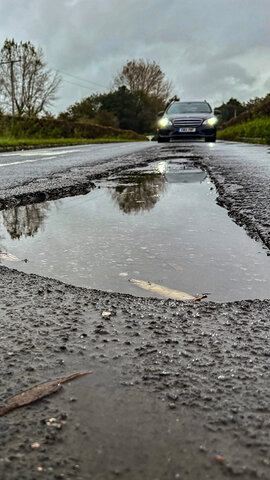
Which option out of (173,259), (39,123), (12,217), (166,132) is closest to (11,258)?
(173,259)

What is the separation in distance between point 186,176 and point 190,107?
10256 millimetres

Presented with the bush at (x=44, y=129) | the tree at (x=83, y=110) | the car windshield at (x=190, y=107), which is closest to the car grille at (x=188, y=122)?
the car windshield at (x=190, y=107)

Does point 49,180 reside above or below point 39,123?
below

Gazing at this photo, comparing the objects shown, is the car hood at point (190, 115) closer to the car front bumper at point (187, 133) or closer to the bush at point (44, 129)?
the car front bumper at point (187, 133)

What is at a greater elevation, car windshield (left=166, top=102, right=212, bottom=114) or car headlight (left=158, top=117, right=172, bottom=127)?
car windshield (left=166, top=102, right=212, bottom=114)

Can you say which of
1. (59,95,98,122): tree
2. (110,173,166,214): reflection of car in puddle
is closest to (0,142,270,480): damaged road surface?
(110,173,166,214): reflection of car in puddle

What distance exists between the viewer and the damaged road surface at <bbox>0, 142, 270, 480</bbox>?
26.5 inches

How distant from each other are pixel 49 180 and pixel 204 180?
59.6 inches

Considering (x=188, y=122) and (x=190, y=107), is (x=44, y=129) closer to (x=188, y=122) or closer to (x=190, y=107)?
(x=190, y=107)

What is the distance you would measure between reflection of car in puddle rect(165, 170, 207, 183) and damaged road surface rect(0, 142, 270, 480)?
2853mm

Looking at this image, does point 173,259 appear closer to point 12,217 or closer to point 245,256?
point 245,256

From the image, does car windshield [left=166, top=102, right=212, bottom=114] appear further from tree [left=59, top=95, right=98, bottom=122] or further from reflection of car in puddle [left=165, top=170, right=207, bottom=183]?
tree [left=59, top=95, right=98, bottom=122]

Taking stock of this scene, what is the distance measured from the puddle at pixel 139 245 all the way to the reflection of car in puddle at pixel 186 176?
2.99 ft

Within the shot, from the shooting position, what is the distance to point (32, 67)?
1428 inches
